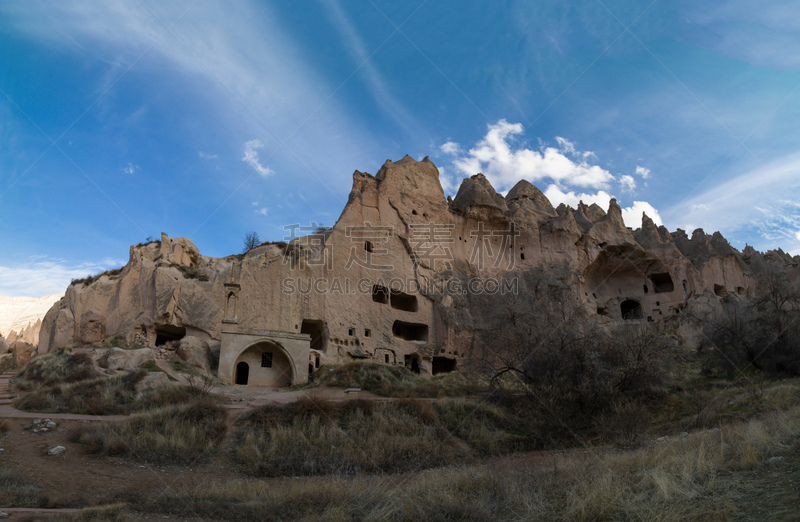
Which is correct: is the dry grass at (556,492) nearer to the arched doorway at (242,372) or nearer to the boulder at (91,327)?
the arched doorway at (242,372)

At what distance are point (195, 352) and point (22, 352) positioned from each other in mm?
15726

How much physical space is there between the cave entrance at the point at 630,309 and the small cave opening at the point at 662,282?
6.81 ft

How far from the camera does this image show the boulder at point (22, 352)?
30.4m

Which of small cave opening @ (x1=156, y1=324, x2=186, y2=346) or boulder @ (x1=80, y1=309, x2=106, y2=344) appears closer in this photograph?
boulder @ (x1=80, y1=309, x2=106, y2=344)

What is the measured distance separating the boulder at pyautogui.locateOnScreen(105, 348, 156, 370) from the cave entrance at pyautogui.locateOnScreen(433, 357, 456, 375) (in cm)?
1549

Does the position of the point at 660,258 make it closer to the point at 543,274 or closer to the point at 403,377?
the point at 543,274

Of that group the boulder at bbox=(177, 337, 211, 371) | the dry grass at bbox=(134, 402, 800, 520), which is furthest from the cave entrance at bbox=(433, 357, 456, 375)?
the dry grass at bbox=(134, 402, 800, 520)

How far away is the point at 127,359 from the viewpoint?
67.7ft

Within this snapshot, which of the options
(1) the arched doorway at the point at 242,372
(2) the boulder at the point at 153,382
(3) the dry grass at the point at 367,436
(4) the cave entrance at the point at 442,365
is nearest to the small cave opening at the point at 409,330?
(4) the cave entrance at the point at 442,365

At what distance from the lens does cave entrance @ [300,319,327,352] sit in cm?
2727

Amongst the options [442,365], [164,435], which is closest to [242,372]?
[164,435]

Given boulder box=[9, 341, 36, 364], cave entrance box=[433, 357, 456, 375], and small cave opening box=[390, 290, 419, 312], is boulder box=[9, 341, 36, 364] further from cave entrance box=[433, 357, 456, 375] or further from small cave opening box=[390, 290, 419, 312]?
cave entrance box=[433, 357, 456, 375]

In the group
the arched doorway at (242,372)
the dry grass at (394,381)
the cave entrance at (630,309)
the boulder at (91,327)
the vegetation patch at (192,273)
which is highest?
the vegetation patch at (192,273)

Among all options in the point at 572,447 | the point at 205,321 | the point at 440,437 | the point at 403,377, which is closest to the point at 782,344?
the point at 572,447
